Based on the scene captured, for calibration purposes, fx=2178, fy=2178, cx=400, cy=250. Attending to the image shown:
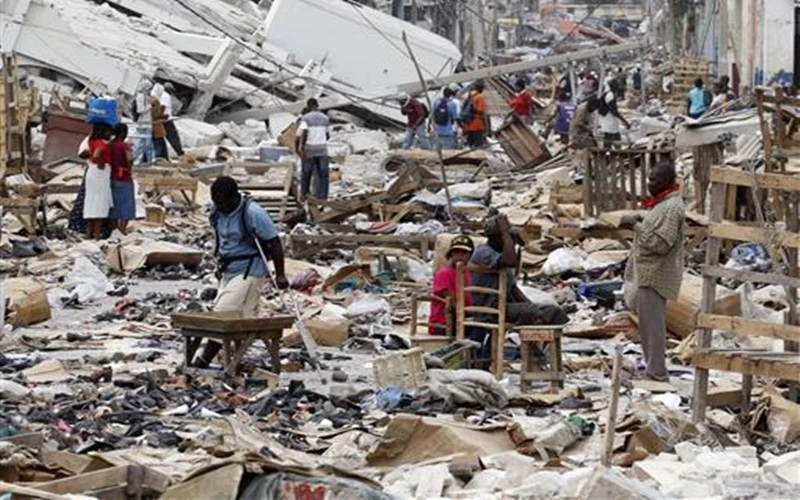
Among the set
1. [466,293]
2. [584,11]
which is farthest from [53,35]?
[584,11]

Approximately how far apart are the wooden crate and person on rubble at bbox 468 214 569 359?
4.87 feet

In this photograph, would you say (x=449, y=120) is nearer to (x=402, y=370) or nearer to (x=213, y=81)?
(x=213, y=81)

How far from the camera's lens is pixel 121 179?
21.2 m

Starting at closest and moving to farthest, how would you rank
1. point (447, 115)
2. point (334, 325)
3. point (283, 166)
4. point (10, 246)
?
point (334, 325), point (10, 246), point (283, 166), point (447, 115)

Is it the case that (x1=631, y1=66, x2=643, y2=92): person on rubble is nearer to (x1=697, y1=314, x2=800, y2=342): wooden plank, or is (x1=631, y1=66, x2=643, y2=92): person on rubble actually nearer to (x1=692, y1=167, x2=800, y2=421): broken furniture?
(x1=692, y1=167, x2=800, y2=421): broken furniture

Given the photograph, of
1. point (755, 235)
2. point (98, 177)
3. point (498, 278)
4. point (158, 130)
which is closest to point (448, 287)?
point (498, 278)

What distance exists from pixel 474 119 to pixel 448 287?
21.2m

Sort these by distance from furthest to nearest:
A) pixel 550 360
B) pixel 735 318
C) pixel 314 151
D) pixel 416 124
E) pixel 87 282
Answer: pixel 416 124, pixel 314 151, pixel 87 282, pixel 550 360, pixel 735 318

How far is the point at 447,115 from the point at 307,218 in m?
11.3

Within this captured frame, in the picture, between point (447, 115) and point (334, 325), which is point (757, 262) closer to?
point (334, 325)

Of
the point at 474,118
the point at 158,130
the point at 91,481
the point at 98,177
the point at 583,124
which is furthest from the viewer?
the point at 474,118

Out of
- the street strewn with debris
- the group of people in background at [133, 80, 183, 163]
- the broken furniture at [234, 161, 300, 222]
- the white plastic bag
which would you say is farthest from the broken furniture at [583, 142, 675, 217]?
the group of people in background at [133, 80, 183, 163]

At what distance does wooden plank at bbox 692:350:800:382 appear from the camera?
10969 mm

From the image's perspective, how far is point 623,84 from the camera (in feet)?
178
